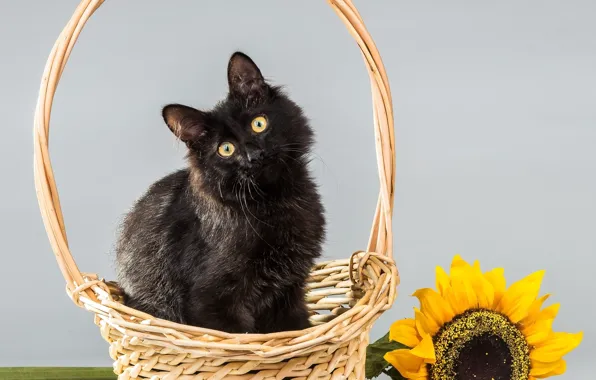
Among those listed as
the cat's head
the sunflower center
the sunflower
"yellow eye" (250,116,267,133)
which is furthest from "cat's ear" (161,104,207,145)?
the sunflower center

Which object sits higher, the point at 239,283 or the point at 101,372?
the point at 239,283

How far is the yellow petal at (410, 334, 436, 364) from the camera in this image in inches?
62.3

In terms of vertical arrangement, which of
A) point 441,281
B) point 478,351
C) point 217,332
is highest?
point 441,281

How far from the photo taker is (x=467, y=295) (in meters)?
1.62

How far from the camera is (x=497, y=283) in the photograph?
5.44 feet

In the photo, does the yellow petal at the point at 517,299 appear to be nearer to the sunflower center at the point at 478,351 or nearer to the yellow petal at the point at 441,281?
the sunflower center at the point at 478,351

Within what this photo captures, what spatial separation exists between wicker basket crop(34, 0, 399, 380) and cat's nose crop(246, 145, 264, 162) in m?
0.29

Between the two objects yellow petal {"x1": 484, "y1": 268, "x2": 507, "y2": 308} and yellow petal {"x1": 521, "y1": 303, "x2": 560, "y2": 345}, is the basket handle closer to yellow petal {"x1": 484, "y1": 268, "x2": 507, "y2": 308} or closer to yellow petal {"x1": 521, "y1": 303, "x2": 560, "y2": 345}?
yellow petal {"x1": 484, "y1": 268, "x2": 507, "y2": 308}

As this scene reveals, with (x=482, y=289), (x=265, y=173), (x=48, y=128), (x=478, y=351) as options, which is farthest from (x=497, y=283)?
(x=48, y=128)

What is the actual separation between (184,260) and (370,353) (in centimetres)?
57

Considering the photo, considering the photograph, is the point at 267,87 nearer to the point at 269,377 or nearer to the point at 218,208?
the point at 218,208

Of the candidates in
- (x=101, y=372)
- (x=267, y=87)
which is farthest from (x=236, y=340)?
(x=101, y=372)

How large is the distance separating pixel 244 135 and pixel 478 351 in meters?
0.74

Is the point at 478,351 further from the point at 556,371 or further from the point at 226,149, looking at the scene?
the point at 226,149
